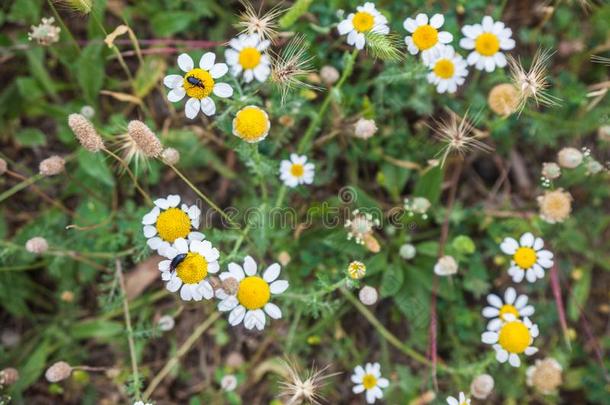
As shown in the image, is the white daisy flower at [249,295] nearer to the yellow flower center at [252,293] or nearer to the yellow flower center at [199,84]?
the yellow flower center at [252,293]

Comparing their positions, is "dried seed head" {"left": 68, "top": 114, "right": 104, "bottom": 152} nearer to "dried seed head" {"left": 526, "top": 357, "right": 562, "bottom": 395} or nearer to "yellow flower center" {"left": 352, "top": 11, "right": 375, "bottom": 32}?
"yellow flower center" {"left": 352, "top": 11, "right": 375, "bottom": 32}

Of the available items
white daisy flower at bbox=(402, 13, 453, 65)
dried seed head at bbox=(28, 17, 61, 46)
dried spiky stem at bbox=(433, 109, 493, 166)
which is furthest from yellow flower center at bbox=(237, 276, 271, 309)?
dried seed head at bbox=(28, 17, 61, 46)

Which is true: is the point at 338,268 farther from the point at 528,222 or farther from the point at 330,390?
the point at 528,222

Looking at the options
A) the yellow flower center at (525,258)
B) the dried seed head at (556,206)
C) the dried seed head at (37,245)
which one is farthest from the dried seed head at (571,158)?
the dried seed head at (37,245)

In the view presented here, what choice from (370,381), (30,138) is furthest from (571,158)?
(30,138)

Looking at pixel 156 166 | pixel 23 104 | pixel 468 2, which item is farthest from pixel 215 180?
pixel 468 2

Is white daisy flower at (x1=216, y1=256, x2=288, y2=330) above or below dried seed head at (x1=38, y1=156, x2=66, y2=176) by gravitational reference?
below
